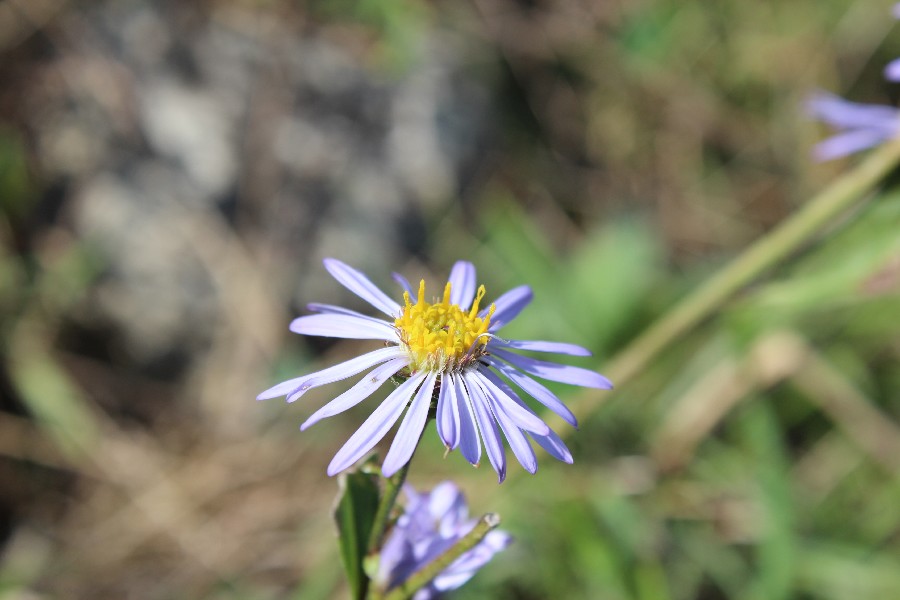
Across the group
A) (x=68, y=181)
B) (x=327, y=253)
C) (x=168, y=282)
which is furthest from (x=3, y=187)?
(x=327, y=253)

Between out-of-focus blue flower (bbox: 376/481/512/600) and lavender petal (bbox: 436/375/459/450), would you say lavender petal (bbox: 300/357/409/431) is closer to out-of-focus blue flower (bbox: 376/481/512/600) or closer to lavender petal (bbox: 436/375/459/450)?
lavender petal (bbox: 436/375/459/450)

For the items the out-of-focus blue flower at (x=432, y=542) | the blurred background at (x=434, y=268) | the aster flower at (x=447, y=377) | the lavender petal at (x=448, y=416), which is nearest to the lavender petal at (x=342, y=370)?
the aster flower at (x=447, y=377)

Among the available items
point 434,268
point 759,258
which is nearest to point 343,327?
point 759,258

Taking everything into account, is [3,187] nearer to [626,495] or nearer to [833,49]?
[626,495]

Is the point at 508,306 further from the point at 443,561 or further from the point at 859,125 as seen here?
the point at 859,125

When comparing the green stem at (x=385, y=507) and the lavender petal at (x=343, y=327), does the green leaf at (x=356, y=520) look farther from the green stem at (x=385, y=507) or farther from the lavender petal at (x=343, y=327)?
the lavender petal at (x=343, y=327)

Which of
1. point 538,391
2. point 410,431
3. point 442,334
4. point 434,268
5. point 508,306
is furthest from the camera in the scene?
point 434,268

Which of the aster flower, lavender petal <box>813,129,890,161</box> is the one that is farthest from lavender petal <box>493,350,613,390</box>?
lavender petal <box>813,129,890,161</box>
